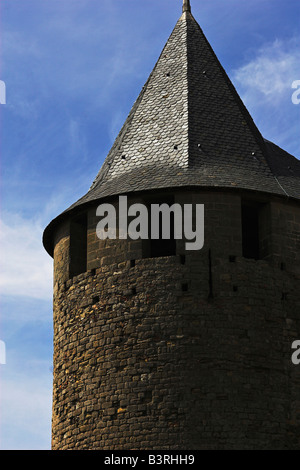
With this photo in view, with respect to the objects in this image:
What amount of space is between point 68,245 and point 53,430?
3717 millimetres

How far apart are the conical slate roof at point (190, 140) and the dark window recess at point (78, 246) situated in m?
0.39

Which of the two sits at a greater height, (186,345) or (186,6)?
(186,6)

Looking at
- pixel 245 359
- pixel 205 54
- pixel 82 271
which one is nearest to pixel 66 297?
pixel 82 271

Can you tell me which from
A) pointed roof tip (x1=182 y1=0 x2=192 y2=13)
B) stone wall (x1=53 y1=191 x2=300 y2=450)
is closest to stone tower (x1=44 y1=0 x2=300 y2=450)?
stone wall (x1=53 y1=191 x2=300 y2=450)

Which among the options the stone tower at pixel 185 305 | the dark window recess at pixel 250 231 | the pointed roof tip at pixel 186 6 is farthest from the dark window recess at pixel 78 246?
the pointed roof tip at pixel 186 6

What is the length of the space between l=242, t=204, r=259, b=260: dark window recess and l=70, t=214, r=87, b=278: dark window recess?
10.6 feet

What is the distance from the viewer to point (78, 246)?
2431 cm

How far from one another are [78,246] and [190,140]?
126 inches

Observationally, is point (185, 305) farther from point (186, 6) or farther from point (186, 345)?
point (186, 6)

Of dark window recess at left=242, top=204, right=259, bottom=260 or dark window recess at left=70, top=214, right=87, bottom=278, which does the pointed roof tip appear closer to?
dark window recess at left=242, top=204, right=259, bottom=260

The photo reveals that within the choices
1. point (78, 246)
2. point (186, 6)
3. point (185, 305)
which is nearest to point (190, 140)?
point (78, 246)

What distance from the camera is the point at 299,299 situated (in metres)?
23.0

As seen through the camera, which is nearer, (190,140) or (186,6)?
(190,140)

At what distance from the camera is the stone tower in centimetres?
2162
